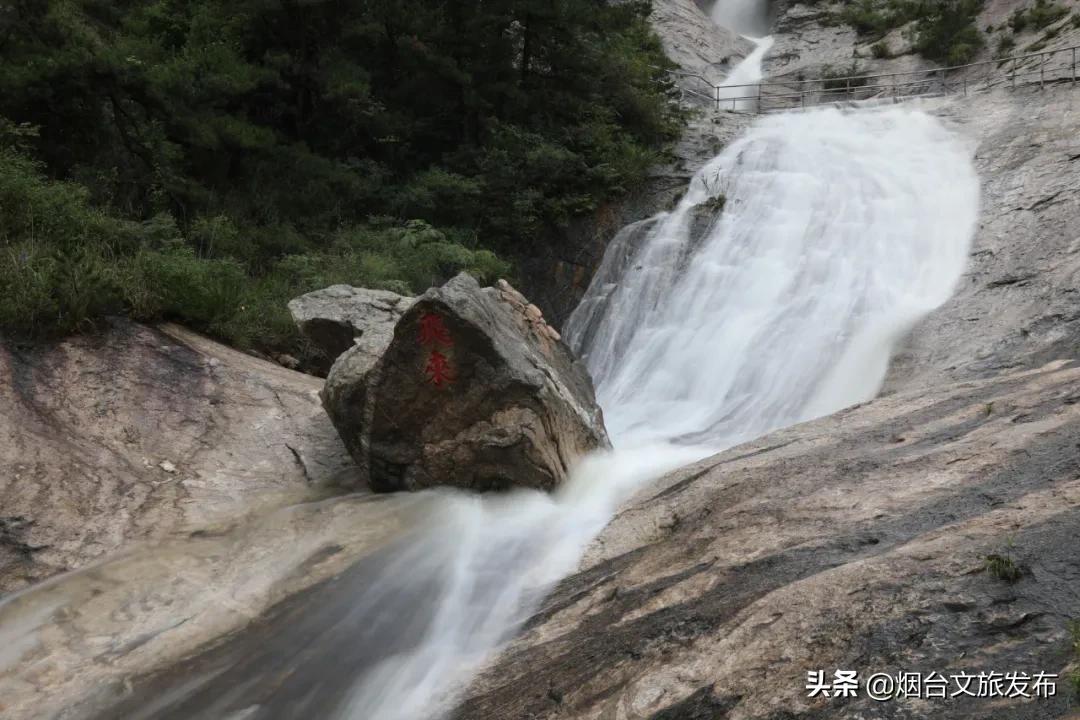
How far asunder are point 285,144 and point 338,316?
20.1 ft

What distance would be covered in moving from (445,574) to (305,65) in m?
10.9

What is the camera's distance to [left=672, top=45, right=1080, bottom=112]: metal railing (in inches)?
650

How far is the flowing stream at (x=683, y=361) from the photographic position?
446 centimetres

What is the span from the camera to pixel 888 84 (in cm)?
2259

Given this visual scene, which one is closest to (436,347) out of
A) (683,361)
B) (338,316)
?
(338,316)

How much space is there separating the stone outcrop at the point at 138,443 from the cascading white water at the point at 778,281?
148 inches

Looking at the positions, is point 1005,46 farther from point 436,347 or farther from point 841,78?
point 436,347

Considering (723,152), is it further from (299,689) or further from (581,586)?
(299,689)

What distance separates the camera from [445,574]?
5.45 metres

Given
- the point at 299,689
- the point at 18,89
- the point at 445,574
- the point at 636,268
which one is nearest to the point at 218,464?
the point at 445,574

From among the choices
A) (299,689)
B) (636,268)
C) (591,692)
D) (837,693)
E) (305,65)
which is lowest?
(299,689)

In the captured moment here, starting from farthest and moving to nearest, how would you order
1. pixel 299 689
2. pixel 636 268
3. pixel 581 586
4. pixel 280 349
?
pixel 636 268, pixel 280 349, pixel 581 586, pixel 299 689

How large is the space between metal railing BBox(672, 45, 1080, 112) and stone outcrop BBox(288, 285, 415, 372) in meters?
12.7

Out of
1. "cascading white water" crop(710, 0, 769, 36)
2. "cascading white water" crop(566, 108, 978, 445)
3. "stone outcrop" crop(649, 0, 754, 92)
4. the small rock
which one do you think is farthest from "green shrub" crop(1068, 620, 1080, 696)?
"cascading white water" crop(710, 0, 769, 36)
